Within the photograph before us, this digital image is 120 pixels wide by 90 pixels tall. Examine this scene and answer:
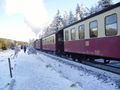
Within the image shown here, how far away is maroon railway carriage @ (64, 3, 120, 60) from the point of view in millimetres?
8211

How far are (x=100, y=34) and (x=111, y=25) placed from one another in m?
1.16

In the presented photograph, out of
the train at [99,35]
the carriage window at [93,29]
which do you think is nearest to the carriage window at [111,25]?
the train at [99,35]

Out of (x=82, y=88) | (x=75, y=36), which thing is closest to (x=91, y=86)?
(x=82, y=88)

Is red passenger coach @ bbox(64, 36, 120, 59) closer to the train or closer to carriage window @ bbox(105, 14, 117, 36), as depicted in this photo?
the train

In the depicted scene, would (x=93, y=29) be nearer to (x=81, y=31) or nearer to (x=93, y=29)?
(x=93, y=29)

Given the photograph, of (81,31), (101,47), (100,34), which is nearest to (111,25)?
(100,34)

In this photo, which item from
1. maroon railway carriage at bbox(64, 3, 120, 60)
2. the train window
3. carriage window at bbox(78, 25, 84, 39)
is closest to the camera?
maroon railway carriage at bbox(64, 3, 120, 60)

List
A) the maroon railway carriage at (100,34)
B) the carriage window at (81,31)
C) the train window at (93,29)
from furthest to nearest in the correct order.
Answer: the carriage window at (81,31) → the train window at (93,29) → the maroon railway carriage at (100,34)

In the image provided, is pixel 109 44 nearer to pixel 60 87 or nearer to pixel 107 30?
pixel 107 30

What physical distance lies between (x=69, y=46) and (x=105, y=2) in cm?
2323

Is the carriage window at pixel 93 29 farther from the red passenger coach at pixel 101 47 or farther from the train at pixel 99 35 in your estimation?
the red passenger coach at pixel 101 47

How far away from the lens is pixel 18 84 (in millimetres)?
6855

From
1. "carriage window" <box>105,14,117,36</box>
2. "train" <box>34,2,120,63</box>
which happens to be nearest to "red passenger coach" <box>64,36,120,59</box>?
"train" <box>34,2,120,63</box>

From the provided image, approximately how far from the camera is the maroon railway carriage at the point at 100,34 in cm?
821
